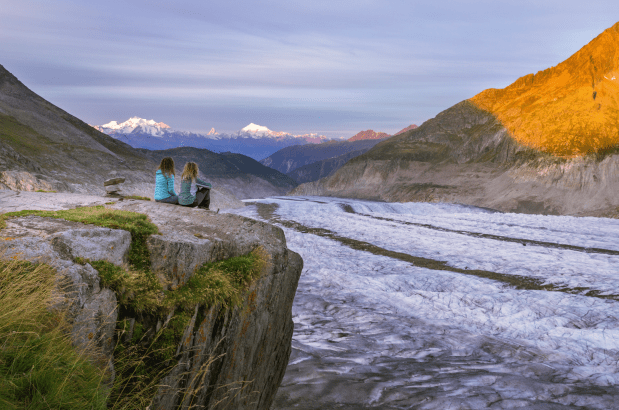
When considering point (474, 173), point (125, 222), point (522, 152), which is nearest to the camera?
point (125, 222)

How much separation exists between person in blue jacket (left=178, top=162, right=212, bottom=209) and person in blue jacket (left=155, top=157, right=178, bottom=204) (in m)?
0.29

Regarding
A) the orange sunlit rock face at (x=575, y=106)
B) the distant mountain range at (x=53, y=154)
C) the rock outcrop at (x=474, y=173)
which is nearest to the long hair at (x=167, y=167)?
the distant mountain range at (x=53, y=154)

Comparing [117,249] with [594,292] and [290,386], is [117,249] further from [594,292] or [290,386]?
[594,292]

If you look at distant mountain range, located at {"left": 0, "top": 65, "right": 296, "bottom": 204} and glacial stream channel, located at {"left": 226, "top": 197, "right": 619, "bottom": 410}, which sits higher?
distant mountain range, located at {"left": 0, "top": 65, "right": 296, "bottom": 204}

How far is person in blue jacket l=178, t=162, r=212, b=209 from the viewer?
1001 cm

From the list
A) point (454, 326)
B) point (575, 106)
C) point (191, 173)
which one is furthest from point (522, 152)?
point (191, 173)

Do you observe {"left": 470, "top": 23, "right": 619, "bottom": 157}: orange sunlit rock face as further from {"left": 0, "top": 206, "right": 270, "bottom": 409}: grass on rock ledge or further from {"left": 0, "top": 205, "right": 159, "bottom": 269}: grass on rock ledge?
{"left": 0, "top": 205, "right": 159, "bottom": 269}: grass on rock ledge

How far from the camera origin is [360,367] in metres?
10.9

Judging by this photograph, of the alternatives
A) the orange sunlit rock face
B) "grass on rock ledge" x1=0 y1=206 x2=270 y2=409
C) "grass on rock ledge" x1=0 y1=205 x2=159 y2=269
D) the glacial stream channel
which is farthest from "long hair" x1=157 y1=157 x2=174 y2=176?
the orange sunlit rock face

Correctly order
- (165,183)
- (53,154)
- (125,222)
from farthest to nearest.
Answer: (53,154)
(165,183)
(125,222)

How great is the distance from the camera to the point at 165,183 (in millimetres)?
10195

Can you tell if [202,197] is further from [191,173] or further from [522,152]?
[522,152]

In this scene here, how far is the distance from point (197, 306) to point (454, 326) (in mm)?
10663

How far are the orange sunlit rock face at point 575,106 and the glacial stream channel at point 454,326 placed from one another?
58.7 meters
